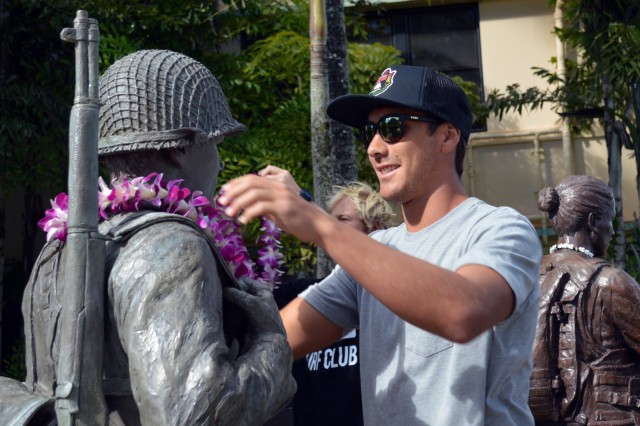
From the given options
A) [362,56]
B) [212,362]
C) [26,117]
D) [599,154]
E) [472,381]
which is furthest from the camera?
[599,154]

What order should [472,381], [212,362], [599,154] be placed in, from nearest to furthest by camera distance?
[212,362] < [472,381] < [599,154]

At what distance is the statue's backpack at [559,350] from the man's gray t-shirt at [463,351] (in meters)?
2.64

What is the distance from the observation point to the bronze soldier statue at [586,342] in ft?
17.1

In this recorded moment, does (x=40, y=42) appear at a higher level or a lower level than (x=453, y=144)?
higher

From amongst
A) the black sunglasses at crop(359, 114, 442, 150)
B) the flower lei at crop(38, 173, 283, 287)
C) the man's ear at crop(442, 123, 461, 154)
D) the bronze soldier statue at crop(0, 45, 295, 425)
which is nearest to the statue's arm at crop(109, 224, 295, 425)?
the bronze soldier statue at crop(0, 45, 295, 425)

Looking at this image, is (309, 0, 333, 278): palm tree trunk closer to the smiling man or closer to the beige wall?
the smiling man

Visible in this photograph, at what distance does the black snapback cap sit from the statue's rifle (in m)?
0.82

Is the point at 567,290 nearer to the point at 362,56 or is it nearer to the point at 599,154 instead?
the point at 362,56

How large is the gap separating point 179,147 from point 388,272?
0.74m

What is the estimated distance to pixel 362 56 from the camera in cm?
1149

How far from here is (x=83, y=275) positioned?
2.47 m

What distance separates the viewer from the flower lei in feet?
8.87

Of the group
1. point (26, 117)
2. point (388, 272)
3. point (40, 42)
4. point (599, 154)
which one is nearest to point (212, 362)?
point (388, 272)

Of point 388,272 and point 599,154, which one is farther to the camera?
point 599,154
